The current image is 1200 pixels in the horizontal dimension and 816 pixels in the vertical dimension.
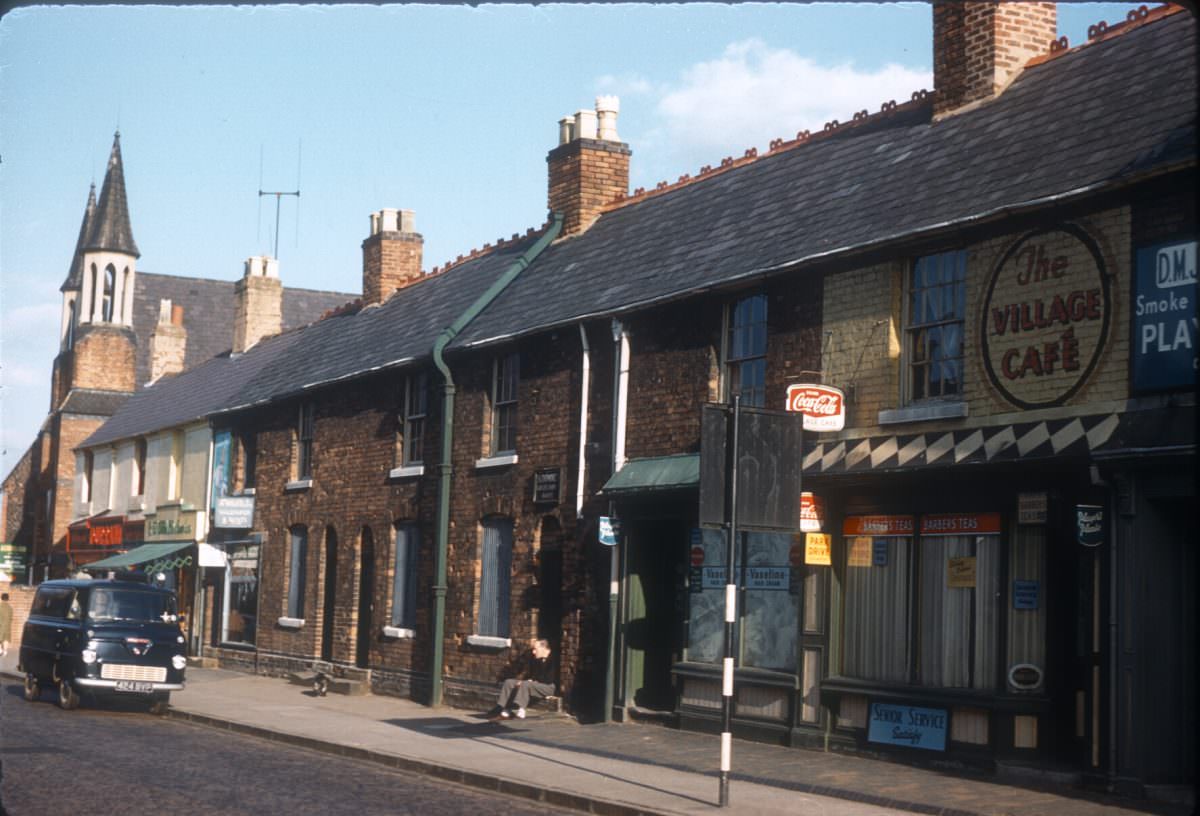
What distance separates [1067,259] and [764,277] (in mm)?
4383

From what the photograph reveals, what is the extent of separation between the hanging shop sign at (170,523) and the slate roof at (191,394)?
2248 mm

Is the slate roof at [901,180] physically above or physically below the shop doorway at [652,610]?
above

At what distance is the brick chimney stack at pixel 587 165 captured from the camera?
85.3 ft

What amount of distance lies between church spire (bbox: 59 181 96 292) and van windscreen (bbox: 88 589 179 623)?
41294mm

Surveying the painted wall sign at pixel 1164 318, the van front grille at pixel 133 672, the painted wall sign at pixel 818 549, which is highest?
the painted wall sign at pixel 1164 318

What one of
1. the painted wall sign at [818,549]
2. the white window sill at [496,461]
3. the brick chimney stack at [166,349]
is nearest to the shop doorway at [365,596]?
the white window sill at [496,461]

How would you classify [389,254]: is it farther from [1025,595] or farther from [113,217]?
[113,217]

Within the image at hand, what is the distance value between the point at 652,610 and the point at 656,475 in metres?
2.17

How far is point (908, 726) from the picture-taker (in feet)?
51.6

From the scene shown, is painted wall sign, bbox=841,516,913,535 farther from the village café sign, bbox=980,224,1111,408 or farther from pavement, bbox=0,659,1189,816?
pavement, bbox=0,659,1189,816

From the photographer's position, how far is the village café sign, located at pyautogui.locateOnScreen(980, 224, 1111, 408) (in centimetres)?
1405

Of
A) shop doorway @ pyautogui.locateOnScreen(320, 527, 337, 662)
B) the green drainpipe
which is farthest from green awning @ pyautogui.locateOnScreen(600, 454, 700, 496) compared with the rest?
shop doorway @ pyautogui.locateOnScreen(320, 527, 337, 662)

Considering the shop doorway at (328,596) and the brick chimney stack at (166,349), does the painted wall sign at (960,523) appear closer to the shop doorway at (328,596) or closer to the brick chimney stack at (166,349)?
the shop doorway at (328,596)

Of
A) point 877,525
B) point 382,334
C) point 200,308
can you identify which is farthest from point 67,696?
point 200,308
